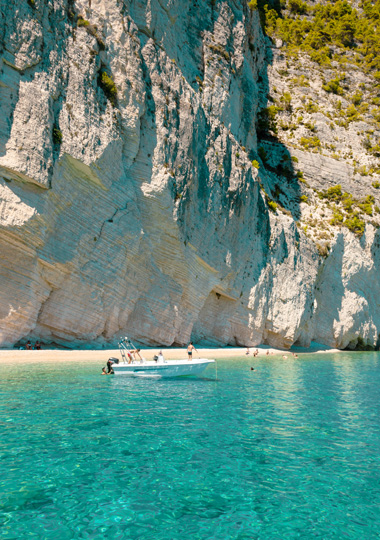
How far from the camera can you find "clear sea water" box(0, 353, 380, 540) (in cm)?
650

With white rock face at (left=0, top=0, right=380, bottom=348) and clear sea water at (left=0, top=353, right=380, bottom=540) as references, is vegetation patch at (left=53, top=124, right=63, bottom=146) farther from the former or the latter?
clear sea water at (left=0, top=353, right=380, bottom=540)

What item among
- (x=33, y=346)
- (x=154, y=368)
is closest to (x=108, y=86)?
(x=33, y=346)

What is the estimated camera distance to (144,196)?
33.6m

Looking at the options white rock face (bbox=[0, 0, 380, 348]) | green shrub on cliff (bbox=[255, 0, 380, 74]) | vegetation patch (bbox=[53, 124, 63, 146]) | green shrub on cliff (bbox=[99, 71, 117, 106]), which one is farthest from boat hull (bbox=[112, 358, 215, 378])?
green shrub on cliff (bbox=[255, 0, 380, 74])

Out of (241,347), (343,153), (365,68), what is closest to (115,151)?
(241,347)

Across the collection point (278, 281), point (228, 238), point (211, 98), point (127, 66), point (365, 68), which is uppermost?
point (365, 68)

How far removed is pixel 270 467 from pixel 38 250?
2123 centimetres

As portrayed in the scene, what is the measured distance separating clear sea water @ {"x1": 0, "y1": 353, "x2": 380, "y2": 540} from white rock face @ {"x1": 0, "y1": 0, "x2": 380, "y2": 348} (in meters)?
13.0

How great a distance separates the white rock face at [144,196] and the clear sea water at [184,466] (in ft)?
42.7

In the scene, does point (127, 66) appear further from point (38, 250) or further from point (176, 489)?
point (176, 489)

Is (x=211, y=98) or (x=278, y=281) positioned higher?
(x=211, y=98)

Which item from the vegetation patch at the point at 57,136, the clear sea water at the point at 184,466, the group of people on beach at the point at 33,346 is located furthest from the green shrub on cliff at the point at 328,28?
the clear sea water at the point at 184,466

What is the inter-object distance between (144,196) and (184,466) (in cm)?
2686

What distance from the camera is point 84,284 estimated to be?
29438mm
